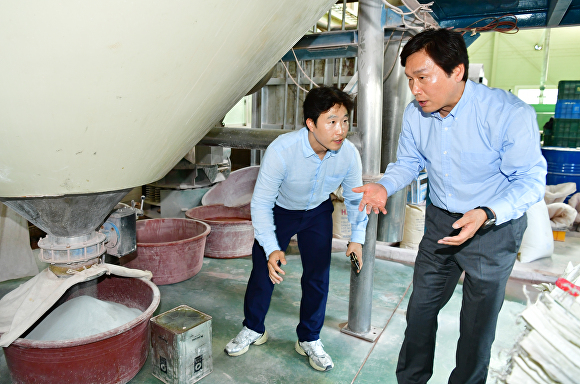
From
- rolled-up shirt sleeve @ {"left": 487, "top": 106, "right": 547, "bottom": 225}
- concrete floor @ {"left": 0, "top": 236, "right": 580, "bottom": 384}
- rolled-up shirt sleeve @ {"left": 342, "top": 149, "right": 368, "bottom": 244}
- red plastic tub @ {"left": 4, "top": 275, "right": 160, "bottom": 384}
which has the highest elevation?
rolled-up shirt sleeve @ {"left": 487, "top": 106, "right": 547, "bottom": 225}

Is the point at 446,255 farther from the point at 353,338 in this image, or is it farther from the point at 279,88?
the point at 279,88

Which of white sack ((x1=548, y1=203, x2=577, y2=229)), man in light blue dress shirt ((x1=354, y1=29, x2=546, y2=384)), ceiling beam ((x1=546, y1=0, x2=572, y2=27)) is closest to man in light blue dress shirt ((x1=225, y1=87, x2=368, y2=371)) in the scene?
man in light blue dress shirt ((x1=354, y1=29, x2=546, y2=384))

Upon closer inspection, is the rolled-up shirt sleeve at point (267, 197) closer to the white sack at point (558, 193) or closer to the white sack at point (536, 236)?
the white sack at point (536, 236)

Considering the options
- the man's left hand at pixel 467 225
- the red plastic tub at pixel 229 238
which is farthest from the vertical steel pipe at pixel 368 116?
the red plastic tub at pixel 229 238

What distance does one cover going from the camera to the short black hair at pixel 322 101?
1.96m

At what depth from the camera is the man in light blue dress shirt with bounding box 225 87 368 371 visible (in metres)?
1.98

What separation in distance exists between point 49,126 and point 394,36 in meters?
2.00

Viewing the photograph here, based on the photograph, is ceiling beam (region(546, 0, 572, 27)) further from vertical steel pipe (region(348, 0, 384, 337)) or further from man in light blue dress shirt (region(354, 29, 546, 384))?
man in light blue dress shirt (region(354, 29, 546, 384))

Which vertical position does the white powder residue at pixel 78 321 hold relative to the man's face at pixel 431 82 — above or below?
below

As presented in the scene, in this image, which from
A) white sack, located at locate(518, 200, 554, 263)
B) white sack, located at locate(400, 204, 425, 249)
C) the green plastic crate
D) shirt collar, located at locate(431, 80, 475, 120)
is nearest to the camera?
shirt collar, located at locate(431, 80, 475, 120)

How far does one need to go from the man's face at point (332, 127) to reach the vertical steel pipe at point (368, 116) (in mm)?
410

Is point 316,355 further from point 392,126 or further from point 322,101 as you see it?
point 392,126

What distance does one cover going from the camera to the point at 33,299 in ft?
6.19

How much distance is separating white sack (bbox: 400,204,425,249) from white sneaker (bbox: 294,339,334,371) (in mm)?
1929
